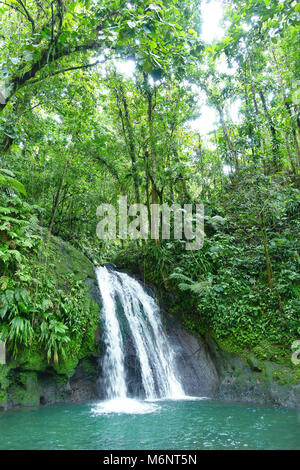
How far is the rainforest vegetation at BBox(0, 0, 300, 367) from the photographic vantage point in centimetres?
509

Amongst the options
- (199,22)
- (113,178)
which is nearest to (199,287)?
(113,178)

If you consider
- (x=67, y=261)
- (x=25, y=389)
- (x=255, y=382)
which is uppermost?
(x=67, y=261)

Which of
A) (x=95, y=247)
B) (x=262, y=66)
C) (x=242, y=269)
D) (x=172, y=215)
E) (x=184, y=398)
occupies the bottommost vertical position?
(x=184, y=398)

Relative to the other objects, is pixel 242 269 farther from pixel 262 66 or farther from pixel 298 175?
pixel 262 66

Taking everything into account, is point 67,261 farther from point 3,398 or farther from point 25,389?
point 3,398

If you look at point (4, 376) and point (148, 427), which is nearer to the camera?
point (148, 427)

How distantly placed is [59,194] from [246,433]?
8.09 m

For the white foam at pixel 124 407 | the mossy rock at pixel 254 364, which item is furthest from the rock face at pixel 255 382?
the white foam at pixel 124 407

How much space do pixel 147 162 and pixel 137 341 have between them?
612 centimetres

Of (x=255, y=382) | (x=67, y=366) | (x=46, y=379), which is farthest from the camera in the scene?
(x=255, y=382)

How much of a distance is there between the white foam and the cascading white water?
0.23 meters

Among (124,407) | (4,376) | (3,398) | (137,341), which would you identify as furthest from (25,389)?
(137,341)

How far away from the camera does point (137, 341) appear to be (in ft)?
23.8

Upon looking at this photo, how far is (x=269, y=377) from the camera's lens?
6.32 metres
